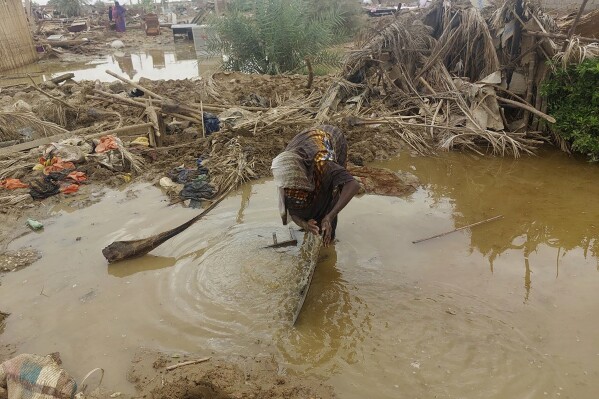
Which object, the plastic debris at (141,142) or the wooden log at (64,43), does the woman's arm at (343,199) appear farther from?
the wooden log at (64,43)

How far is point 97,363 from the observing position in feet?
9.84

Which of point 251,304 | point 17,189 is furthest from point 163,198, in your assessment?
point 251,304

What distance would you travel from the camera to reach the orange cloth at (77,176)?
5.70 metres

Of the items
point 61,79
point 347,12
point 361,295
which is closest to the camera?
point 361,295

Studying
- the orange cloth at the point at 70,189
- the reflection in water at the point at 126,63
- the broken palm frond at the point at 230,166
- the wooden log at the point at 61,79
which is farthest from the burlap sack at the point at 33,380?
the reflection in water at the point at 126,63

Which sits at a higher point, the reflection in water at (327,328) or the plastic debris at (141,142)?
the plastic debris at (141,142)

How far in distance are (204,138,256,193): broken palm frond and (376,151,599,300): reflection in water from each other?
2088 millimetres

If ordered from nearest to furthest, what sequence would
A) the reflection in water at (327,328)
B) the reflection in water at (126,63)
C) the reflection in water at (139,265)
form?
1. the reflection in water at (327,328)
2. the reflection in water at (139,265)
3. the reflection in water at (126,63)

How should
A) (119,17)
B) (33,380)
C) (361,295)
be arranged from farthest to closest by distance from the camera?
1. (119,17)
2. (361,295)
3. (33,380)

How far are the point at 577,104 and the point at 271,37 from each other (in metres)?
7.32

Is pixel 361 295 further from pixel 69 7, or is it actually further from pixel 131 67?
pixel 69 7

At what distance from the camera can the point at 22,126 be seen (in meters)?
6.80

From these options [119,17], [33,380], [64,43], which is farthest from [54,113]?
[119,17]

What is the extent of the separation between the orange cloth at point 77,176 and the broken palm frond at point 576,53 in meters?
6.64
